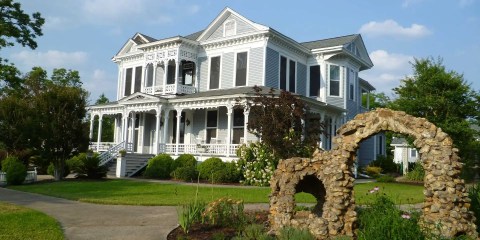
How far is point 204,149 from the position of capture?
78.5 feet

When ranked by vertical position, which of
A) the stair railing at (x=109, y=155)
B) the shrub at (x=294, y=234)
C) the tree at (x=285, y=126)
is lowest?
the shrub at (x=294, y=234)

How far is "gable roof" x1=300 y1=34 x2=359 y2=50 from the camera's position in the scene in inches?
1141

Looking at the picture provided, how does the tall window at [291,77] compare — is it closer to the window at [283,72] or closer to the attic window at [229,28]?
the window at [283,72]

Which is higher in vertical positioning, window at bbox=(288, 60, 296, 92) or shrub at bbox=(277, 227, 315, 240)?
window at bbox=(288, 60, 296, 92)

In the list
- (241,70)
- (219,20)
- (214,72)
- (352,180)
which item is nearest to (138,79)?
(214,72)

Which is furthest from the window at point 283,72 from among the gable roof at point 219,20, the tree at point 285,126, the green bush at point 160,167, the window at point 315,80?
the tree at point 285,126

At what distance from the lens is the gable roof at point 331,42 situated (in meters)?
29.0

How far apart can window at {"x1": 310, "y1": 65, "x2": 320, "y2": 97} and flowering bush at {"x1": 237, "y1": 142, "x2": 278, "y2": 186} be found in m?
9.48

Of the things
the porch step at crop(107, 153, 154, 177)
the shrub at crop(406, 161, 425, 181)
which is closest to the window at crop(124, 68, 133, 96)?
the porch step at crop(107, 153, 154, 177)

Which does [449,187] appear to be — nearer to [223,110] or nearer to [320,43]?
[223,110]

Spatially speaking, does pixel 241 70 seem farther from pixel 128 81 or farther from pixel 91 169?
pixel 128 81

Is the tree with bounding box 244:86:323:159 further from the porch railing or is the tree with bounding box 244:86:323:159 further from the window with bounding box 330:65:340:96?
the window with bounding box 330:65:340:96

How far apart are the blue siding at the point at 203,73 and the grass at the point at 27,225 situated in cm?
1794

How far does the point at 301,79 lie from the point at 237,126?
635 cm
